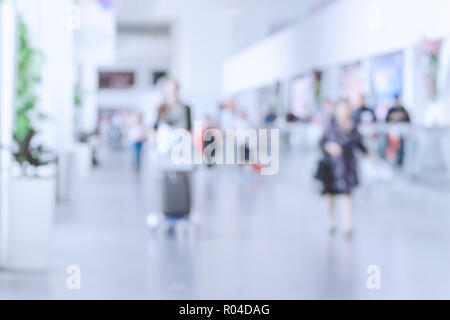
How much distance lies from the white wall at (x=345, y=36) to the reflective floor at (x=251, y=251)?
8.89ft

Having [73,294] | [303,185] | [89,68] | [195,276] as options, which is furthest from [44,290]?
[89,68]

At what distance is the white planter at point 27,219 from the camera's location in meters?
7.23

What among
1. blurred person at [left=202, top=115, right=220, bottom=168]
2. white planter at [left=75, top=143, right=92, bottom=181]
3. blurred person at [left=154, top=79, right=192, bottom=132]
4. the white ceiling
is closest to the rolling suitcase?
blurred person at [left=154, top=79, right=192, bottom=132]

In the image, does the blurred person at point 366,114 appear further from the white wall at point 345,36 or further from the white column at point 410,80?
the white wall at point 345,36

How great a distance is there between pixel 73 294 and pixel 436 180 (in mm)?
9926

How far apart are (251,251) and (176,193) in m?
1.74

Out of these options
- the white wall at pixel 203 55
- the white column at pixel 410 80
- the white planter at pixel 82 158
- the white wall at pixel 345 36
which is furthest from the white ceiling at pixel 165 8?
the white column at pixel 410 80

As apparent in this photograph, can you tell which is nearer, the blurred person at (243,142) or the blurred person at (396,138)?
the blurred person at (396,138)

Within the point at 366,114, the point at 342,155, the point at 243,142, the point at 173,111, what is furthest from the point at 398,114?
the point at 173,111

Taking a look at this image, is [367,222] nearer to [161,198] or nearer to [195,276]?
[161,198]

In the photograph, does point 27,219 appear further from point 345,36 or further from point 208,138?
point 208,138

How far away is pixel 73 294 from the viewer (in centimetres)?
614

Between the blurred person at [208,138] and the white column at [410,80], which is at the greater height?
the white column at [410,80]

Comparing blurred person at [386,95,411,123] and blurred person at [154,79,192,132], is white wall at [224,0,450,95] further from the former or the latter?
blurred person at [154,79,192,132]
